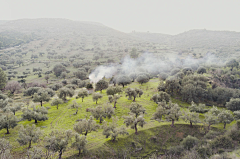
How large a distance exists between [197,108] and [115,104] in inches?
1376

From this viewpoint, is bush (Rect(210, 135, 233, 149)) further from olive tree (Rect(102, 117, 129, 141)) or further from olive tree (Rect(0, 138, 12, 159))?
olive tree (Rect(0, 138, 12, 159))

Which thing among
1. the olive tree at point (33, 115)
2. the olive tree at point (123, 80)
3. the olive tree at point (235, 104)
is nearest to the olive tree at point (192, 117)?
the olive tree at point (235, 104)

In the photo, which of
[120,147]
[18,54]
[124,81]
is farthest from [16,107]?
[18,54]

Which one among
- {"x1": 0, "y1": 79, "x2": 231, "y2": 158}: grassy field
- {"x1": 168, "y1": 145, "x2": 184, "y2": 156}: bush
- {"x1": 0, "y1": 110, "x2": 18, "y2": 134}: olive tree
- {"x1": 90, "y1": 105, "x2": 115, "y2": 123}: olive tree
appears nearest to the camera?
{"x1": 168, "y1": 145, "x2": 184, "y2": 156}: bush

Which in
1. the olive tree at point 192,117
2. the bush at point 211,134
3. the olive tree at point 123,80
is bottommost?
the bush at point 211,134

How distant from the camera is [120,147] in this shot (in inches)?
1581

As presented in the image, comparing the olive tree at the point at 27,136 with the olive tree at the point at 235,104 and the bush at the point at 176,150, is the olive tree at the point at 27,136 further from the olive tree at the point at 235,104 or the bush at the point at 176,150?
the olive tree at the point at 235,104

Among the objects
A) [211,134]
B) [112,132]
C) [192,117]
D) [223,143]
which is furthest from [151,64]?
[112,132]

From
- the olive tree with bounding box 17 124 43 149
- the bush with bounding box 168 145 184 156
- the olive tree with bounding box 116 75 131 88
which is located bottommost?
the bush with bounding box 168 145 184 156

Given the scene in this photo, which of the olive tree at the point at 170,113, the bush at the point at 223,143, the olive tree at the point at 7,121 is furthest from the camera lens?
the olive tree at the point at 170,113

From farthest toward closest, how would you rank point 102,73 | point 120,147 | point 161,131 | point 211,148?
point 102,73, point 161,131, point 120,147, point 211,148

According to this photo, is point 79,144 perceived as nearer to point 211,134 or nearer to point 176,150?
point 176,150

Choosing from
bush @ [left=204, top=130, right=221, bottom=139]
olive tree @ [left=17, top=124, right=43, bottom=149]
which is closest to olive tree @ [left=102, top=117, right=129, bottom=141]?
olive tree @ [left=17, top=124, right=43, bottom=149]

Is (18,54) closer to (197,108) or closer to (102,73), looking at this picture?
(102,73)
